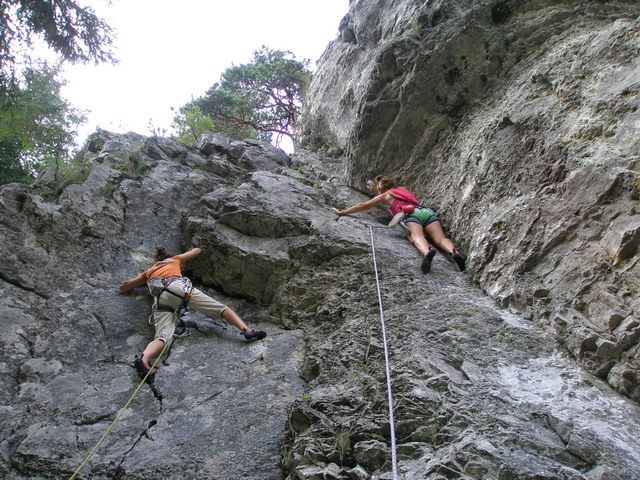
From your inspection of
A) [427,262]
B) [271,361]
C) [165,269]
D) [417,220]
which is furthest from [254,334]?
[417,220]

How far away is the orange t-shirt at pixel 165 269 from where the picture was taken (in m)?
5.38

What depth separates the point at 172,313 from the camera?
505 centimetres

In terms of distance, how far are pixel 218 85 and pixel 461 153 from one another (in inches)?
422

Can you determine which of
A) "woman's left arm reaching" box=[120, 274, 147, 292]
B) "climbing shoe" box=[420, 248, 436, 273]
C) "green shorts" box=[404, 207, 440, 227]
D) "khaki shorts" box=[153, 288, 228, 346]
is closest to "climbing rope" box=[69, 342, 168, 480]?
"khaki shorts" box=[153, 288, 228, 346]

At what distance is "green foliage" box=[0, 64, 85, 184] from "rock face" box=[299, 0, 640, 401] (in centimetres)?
622

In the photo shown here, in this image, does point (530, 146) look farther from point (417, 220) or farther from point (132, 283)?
point (132, 283)

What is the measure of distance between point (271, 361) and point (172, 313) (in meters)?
1.36

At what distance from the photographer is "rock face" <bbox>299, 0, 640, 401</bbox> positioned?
3750 mm

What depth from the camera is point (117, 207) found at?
687 centimetres

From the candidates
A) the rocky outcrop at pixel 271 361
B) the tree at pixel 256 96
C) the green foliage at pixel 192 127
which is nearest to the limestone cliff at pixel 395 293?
the rocky outcrop at pixel 271 361

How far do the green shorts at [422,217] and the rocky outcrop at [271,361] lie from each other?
0.39 m

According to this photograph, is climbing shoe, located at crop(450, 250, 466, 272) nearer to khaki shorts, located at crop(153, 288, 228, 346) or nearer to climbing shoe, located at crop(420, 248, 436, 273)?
climbing shoe, located at crop(420, 248, 436, 273)

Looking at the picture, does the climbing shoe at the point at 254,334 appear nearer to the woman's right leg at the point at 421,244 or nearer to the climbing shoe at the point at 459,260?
the woman's right leg at the point at 421,244

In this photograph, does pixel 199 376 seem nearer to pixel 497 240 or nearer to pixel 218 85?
pixel 497 240
